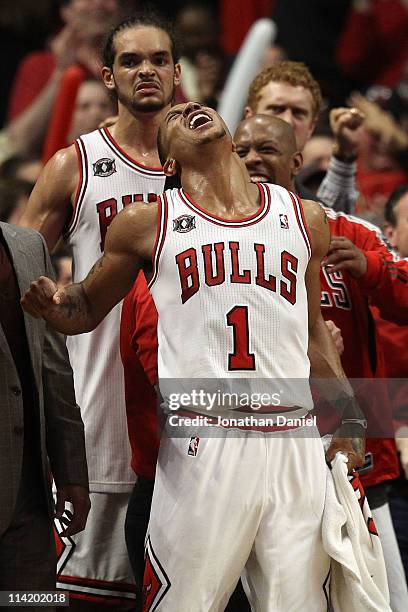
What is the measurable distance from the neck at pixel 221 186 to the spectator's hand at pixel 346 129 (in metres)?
1.45

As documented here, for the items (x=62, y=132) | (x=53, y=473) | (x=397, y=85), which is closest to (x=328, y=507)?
(x=53, y=473)

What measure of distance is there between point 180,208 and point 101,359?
3.25 ft

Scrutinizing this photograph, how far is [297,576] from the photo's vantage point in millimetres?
3434

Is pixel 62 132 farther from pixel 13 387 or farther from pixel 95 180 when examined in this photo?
pixel 13 387

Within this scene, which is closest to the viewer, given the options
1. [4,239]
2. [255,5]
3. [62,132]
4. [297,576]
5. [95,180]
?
[297,576]

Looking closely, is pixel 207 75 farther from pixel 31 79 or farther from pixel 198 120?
pixel 198 120

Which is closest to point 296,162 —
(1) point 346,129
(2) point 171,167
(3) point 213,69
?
(1) point 346,129

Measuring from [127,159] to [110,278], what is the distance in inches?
35.3

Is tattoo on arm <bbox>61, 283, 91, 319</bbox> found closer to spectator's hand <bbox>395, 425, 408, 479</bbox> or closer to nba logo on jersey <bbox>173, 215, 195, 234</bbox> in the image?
nba logo on jersey <bbox>173, 215, 195, 234</bbox>

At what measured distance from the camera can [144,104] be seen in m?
4.43

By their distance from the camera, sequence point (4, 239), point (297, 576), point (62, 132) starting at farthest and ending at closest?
1. point (62, 132)
2. point (4, 239)
3. point (297, 576)

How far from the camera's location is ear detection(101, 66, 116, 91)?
4578 mm

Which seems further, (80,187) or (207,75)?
(207,75)

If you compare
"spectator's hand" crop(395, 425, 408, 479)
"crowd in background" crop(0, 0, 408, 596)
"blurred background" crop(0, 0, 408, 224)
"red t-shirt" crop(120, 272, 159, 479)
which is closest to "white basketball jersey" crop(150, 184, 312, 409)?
"red t-shirt" crop(120, 272, 159, 479)
